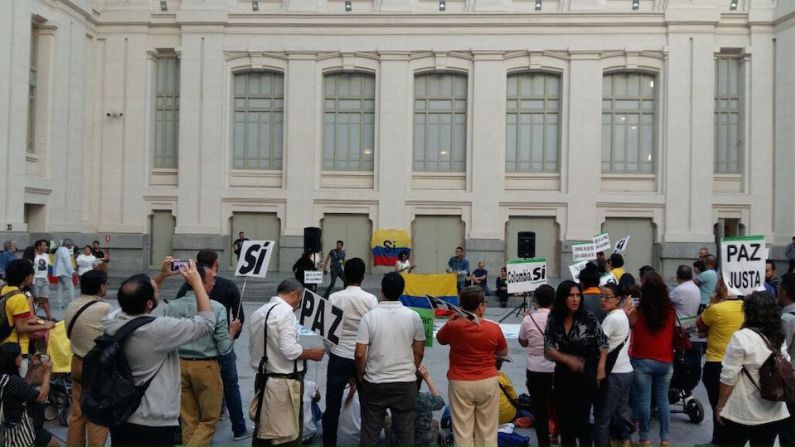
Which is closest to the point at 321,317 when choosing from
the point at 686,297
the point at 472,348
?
the point at 472,348

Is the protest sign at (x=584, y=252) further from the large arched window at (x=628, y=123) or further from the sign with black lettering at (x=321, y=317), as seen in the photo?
the large arched window at (x=628, y=123)

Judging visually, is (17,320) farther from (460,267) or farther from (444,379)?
(460,267)

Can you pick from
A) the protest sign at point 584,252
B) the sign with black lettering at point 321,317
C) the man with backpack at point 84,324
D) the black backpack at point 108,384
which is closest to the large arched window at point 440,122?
the protest sign at point 584,252

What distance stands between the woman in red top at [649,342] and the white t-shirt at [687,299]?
208 centimetres

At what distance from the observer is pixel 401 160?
1184 inches

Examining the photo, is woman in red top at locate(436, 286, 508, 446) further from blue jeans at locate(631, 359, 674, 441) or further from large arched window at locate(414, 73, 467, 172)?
large arched window at locate(414, 73, 467, 172)

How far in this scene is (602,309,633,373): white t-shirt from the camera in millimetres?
7402

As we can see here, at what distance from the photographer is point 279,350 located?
6.81 metres

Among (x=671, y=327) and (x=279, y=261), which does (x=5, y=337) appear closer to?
(x=671, y=327)

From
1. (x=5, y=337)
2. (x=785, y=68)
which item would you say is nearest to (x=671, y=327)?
(x=5, y=337)

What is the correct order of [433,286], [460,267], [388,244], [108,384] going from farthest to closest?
[388,244] → [460,267] → [433,286] → [108,384]

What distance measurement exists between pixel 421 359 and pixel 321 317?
3.75 feet

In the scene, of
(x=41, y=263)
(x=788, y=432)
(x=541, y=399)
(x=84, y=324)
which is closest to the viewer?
(x=788, y=432)

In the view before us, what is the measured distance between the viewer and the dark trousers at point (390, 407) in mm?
6875
